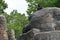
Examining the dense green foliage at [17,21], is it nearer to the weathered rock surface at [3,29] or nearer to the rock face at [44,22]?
the weathered rock surface at [3,29]

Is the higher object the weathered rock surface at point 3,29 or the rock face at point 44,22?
the rock face at point 44,22

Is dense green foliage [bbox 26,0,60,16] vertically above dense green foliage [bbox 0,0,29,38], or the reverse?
dense green foliage [bbox 26,0,60,16]

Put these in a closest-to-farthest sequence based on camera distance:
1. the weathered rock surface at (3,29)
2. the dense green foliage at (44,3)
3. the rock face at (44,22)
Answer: the rock face at (44,22), the weathered rock surface at (3,29), the dense green foliage at (44,3)

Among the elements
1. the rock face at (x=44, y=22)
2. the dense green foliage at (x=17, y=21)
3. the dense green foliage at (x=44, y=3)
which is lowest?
the dense green foliage at (x=17, y=21)

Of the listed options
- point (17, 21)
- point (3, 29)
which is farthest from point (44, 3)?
point (17, 21)

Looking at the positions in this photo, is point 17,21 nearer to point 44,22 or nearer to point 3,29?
point 3,29

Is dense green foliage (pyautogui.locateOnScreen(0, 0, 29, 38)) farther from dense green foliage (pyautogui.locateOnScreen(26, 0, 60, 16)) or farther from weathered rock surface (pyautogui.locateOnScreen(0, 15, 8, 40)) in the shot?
weathered rock surface (pyautogui.locateOnScreen(0, 15, 8, 40))

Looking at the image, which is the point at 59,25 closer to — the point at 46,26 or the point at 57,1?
the point at 46,26

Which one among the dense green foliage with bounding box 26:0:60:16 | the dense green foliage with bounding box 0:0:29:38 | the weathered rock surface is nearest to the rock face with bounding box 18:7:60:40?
Answer: the weathered rock surface

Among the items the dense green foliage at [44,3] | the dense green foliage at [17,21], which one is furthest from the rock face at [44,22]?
the dense green foliage at [17,21]

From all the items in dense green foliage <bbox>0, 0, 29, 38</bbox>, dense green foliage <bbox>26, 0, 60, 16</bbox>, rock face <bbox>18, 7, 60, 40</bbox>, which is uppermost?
rock face <bbox>18, 7, 60, 40</bbox>

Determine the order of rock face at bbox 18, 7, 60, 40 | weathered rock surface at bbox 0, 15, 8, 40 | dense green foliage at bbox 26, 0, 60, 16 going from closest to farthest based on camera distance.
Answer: rock face at bbox 18, 7, 60, 40
weathered rock surface at bbox 0, 15, 8, 40
dense green foliage at bbox 26, 0, 60, 16

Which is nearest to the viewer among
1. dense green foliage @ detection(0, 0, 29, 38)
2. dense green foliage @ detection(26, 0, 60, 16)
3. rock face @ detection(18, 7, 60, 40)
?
rock face @ detection(18, 7, 60, 40)

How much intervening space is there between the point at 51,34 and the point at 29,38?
239 cm
